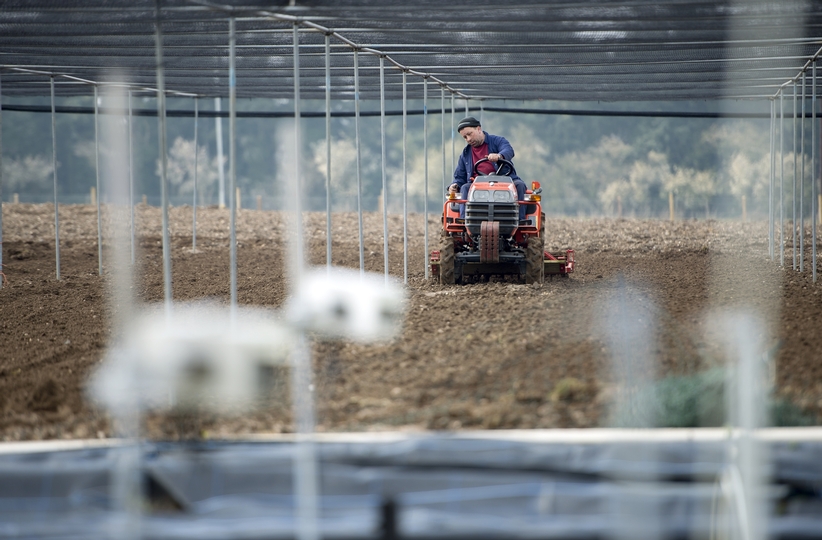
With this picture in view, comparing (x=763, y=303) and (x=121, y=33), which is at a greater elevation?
(x=121, y=33)

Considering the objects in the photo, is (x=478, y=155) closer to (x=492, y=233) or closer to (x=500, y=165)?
(x=500, y=165)

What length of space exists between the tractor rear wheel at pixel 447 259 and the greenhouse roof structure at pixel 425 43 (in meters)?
1.93

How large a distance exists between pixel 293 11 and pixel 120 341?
3.45 m

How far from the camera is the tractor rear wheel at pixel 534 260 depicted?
382 inches

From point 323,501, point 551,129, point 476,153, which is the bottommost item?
point 323,501

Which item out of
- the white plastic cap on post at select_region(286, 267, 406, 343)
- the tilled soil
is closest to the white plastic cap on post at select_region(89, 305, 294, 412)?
the tilled soil

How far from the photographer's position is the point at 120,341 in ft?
26.0

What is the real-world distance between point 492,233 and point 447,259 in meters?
0.81

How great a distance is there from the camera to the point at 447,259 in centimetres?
995

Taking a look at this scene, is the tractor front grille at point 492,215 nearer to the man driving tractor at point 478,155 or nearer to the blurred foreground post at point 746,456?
the man driving tractor at point 478,155

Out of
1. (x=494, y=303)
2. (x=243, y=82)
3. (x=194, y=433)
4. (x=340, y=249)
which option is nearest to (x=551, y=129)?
(x=340, y=249)

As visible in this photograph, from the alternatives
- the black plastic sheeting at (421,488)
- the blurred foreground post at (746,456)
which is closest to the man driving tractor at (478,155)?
the blurred foreground post at (746,456)

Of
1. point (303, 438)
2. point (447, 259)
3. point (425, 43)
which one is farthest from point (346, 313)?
point (447, 259)

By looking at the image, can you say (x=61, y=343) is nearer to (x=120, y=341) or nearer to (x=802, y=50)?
(x=120, y=341)
